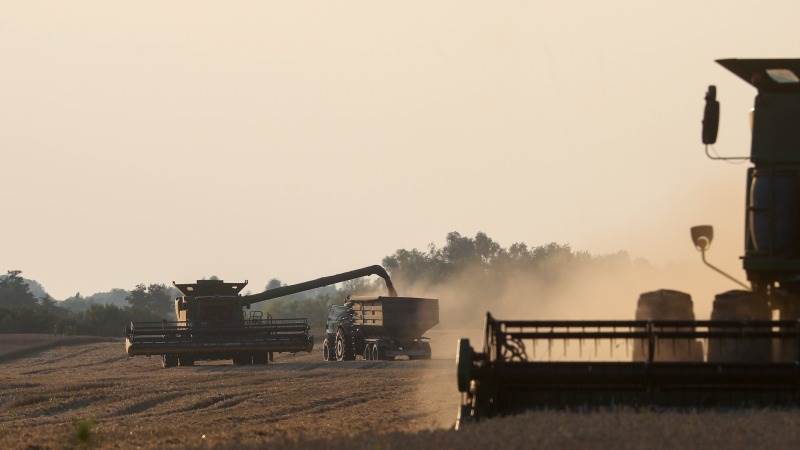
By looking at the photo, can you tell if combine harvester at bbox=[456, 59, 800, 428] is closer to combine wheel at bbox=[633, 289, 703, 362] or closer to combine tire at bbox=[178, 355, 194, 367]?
combine wheel at bbox=[633, 289, 703, 362]

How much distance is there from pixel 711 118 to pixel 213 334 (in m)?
35.5

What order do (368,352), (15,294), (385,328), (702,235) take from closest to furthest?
1. (702,235)
2. (385,328)
3. (368,352)
4. (15,294)

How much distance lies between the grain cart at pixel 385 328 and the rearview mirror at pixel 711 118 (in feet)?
110

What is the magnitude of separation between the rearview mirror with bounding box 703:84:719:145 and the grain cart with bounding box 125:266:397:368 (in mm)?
34576

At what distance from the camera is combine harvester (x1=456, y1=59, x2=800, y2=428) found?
17.0 meters

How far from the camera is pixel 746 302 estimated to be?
60.0ft

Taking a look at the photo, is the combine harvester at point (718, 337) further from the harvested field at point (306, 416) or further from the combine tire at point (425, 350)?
the combine tire at point (425, 350)

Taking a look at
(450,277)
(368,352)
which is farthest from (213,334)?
(450,277)

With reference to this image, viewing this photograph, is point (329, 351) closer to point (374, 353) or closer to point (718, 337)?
point (374, 353)

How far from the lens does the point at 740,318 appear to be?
59.6ft

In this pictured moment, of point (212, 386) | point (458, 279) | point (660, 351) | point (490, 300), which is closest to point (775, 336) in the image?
point (660, 351)

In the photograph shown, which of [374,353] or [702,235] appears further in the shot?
[374,353]

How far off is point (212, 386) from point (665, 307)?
19122 mm

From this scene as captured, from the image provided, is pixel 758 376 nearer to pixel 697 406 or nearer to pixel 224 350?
pixel 697 406
